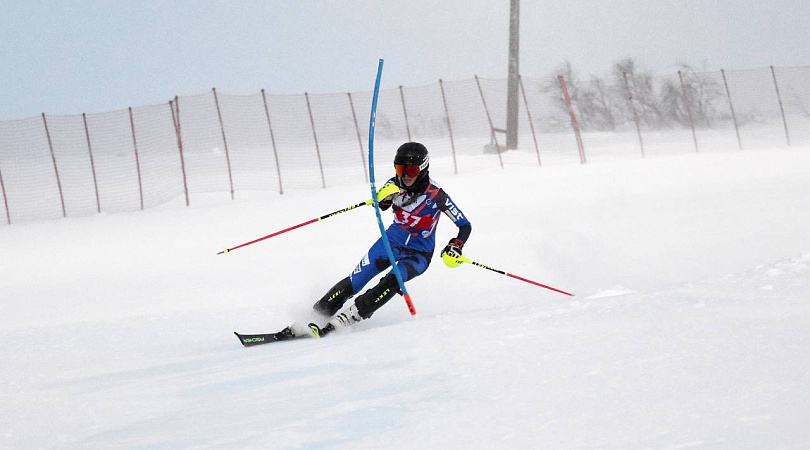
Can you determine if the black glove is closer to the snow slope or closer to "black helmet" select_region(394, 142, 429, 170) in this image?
the snow slope

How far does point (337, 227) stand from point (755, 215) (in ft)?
20.7

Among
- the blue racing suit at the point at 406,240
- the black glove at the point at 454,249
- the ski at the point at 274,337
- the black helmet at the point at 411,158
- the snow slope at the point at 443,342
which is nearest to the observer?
the snow slope at the point at 443,342

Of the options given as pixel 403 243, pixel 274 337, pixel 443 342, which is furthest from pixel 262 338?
pixel 443 342

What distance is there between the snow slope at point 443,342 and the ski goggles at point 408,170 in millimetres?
1126

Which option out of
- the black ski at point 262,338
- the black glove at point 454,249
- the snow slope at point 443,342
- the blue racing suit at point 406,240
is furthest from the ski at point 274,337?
the black glove at point 454,249

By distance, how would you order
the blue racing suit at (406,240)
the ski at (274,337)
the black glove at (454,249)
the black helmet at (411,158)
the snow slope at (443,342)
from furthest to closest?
1. the blue racing suit at (406,240)
2. the black glove at (454,249)
3. the black helmet at (411,158)
4. the ski at (274,337)
5. the snow slope at (443,342)

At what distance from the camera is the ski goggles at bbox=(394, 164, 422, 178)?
609 cm

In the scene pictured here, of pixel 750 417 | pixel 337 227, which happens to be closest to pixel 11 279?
pixel 337 227

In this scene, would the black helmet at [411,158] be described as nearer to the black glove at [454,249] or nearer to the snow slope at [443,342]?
the black glove at [454,249]

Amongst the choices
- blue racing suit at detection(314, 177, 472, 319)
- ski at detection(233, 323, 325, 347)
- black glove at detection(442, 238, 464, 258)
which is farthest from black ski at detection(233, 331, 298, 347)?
black glove at detection(442, 238, 464, 258)

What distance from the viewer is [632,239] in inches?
438

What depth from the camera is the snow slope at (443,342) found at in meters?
2.95

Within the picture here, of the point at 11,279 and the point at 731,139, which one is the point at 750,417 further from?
the point at 731,139

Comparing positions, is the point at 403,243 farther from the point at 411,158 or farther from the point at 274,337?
the point at 274,337
